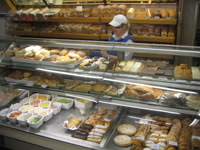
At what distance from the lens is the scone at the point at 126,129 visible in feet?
8.56

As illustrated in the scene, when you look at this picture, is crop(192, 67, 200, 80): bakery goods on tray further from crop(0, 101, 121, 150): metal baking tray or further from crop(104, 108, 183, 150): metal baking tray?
crop(0, 101, 121, 150): metal baking tray

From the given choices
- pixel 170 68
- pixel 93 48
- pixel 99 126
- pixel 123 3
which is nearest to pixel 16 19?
pixel 123 3

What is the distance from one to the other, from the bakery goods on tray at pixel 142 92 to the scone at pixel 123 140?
546 millimetres

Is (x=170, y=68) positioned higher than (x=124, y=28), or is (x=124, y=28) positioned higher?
(x=124, y=28)

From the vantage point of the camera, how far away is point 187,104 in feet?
7.54

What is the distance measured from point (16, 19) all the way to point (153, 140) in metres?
5.70

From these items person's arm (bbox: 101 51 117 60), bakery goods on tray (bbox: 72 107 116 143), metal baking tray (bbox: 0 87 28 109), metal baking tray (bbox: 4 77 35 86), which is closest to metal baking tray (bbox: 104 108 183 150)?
bakery goods on tray (bbox: 72 107 116 143)

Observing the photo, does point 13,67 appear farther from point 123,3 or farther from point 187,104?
point 123,3

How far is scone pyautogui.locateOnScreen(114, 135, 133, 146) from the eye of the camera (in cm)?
247

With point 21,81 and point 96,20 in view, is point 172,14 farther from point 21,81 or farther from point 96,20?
Answer: point 21,81

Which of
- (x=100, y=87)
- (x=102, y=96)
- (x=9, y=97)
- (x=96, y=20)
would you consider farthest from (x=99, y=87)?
(x=96, y=20)

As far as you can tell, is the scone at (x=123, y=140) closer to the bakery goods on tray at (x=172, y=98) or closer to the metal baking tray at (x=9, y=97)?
the bakery goods on tray at (x=172, y=98)

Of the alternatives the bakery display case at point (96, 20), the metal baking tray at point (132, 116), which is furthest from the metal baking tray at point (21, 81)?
the bakery display case at point (96, 20)

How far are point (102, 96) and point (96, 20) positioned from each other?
3.15 meters
